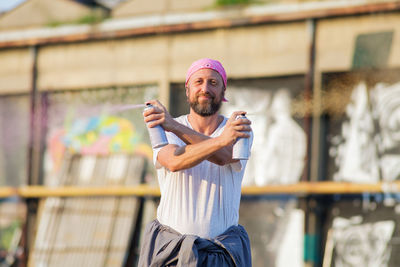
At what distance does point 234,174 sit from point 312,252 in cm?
629

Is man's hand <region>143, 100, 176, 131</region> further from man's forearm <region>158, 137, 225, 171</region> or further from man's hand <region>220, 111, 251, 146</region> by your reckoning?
man's hand <region>220, 111, 251, 146</region>

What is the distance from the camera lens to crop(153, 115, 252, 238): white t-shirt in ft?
12.3

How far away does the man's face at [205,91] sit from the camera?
3770mm

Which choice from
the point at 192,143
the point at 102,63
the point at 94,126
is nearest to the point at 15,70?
the point at 102,63

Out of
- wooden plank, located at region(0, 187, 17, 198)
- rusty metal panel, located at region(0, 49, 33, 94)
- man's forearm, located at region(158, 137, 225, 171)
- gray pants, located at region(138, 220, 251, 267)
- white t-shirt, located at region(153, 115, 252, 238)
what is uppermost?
rusty metal panel, located at region(0, 49, 33, 94)

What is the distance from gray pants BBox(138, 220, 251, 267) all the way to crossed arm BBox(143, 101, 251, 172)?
355 mm

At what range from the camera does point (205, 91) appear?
3.74m

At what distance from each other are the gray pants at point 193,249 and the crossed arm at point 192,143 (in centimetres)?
35

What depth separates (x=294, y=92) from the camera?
10172 mm

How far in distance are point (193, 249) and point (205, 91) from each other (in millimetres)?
769

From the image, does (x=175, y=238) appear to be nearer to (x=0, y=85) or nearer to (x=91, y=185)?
(x=91, y=185)

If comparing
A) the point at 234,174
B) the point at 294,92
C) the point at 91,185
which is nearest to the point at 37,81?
the point at 91,185

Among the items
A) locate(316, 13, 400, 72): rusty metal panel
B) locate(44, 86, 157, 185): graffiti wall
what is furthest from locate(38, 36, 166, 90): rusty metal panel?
locate(316, 13, 400, 72): rusty metal panel

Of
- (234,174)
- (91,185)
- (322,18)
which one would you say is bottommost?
(234,174)
